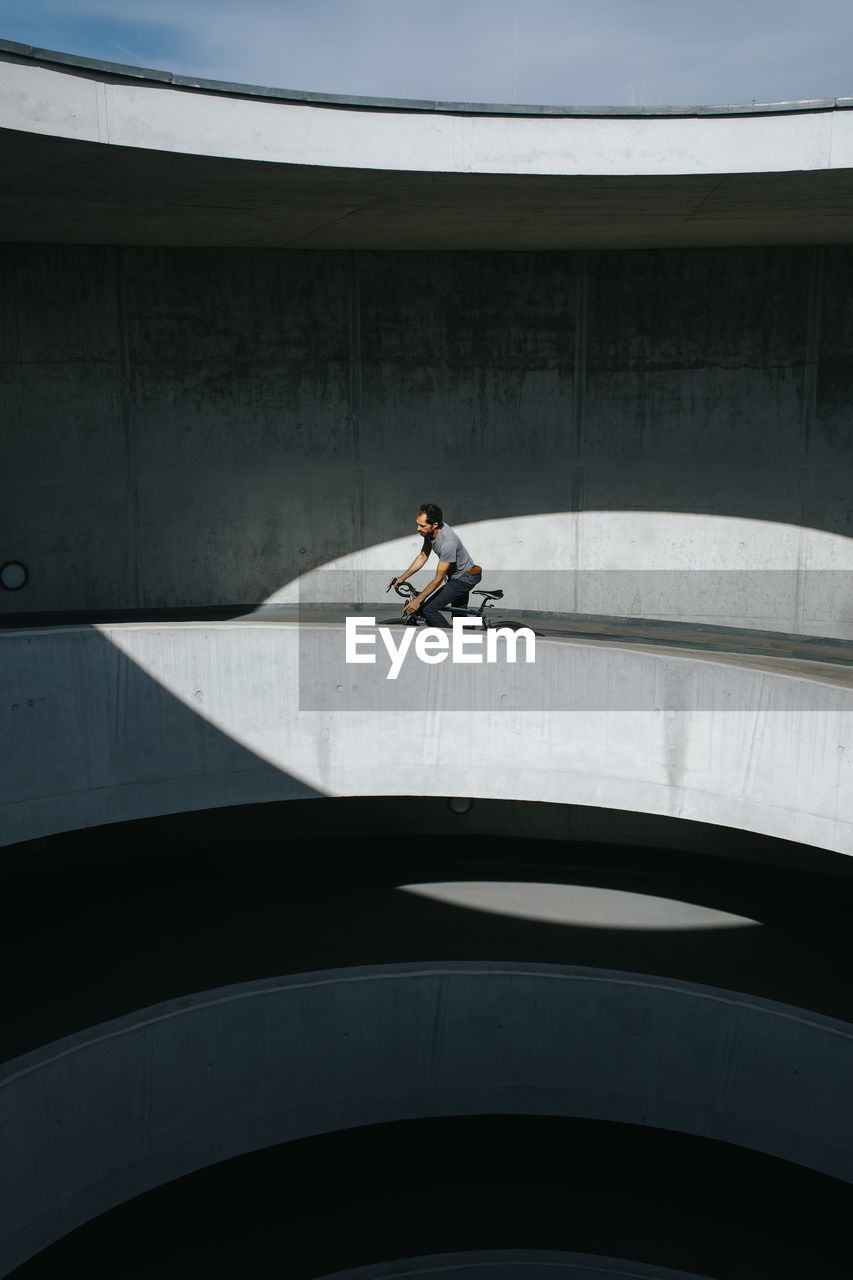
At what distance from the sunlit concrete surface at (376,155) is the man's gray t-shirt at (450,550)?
3.00m

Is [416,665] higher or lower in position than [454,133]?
lower

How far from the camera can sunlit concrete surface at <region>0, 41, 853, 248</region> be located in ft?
23.1

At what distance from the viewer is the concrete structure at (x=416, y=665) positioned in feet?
27.8

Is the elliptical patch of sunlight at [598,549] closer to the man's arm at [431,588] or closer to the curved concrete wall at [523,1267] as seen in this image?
the man's arm at [431,588]

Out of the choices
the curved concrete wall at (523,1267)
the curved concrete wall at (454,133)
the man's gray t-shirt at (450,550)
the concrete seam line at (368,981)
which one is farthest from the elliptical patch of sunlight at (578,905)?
the curved concrete wall at (454,133)

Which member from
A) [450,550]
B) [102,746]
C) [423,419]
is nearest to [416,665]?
Answer: [450,550]

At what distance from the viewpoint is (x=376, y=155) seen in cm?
772

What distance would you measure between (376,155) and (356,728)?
5.13 meters

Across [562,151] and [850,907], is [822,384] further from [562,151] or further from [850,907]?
[850,907]

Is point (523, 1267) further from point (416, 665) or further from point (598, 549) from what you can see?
point (598, 549)

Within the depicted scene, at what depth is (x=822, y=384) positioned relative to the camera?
469 inches

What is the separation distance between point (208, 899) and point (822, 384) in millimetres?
9682

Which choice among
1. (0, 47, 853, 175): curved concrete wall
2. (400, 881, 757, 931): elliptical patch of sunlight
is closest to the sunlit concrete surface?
(0, 47, 853, 175): curved concrete wall

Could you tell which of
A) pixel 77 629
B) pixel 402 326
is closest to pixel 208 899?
pixel 77 629
